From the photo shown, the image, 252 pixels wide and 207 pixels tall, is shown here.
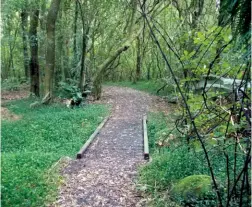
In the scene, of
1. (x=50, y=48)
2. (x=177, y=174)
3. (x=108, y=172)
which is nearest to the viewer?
(x=177, y=174)

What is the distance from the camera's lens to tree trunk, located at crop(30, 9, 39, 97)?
14686 millimetres

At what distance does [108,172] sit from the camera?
591 centimetres

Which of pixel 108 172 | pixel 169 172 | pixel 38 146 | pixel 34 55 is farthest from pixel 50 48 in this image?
pixel 169 172

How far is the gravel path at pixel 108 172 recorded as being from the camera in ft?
15.5

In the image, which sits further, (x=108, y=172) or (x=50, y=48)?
(x=50, y=48)

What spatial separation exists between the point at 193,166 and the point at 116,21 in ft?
49.9

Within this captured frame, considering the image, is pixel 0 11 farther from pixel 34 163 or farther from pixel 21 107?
pixel 34 163

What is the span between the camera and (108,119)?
11.4m

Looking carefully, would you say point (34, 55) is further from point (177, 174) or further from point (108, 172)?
point (177, 174)

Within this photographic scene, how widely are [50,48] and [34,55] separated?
10.9 ft

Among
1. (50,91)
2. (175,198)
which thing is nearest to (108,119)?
(50,91)

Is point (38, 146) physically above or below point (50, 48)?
below

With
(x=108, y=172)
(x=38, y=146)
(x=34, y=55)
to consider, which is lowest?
(x=108, y=172)

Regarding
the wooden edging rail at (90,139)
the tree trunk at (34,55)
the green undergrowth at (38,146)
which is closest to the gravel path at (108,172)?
the wooden edging rail at (90,139)
